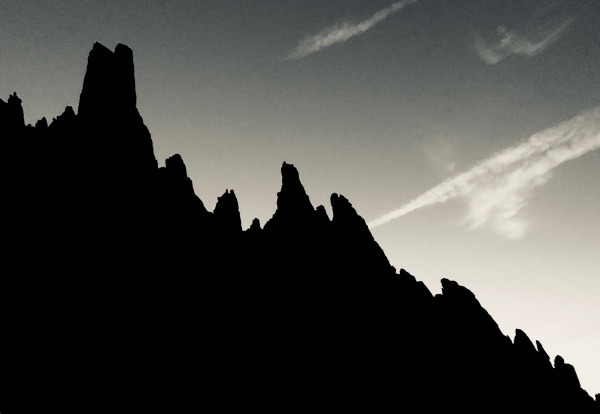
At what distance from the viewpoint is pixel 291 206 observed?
58.9 m

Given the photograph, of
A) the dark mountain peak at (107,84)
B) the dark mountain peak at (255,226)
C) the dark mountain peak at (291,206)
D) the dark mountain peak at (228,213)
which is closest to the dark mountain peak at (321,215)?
the dark mountain peak at (291,206)

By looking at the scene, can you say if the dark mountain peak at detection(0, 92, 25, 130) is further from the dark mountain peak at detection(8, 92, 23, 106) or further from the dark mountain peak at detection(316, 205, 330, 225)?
the dark mountain peak at detection(316, 205, 330, 225)

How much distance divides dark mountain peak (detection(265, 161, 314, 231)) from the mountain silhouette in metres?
0.24

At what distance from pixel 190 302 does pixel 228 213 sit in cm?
2105

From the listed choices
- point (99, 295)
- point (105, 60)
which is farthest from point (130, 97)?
point (99, 295)

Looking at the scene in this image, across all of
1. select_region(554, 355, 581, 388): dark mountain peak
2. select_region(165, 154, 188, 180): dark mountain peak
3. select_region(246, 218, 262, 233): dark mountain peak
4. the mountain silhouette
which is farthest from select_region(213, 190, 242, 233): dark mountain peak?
select_region(554, 355, 581, 388): dark mountain peak

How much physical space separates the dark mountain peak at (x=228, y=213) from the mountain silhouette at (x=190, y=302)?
0.25 metres

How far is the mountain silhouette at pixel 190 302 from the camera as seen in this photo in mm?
32562

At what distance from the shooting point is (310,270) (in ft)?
176

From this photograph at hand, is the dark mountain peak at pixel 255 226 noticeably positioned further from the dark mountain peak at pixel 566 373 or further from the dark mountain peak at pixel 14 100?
the dark mountain peak at pixel 566 373

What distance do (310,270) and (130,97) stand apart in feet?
116

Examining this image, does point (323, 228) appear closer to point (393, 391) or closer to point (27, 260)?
point (393, 391)

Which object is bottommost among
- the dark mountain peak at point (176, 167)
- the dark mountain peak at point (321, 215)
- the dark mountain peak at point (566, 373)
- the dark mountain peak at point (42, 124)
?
the dark mountain peak at point (566, 373)

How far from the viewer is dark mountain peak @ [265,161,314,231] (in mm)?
57531
